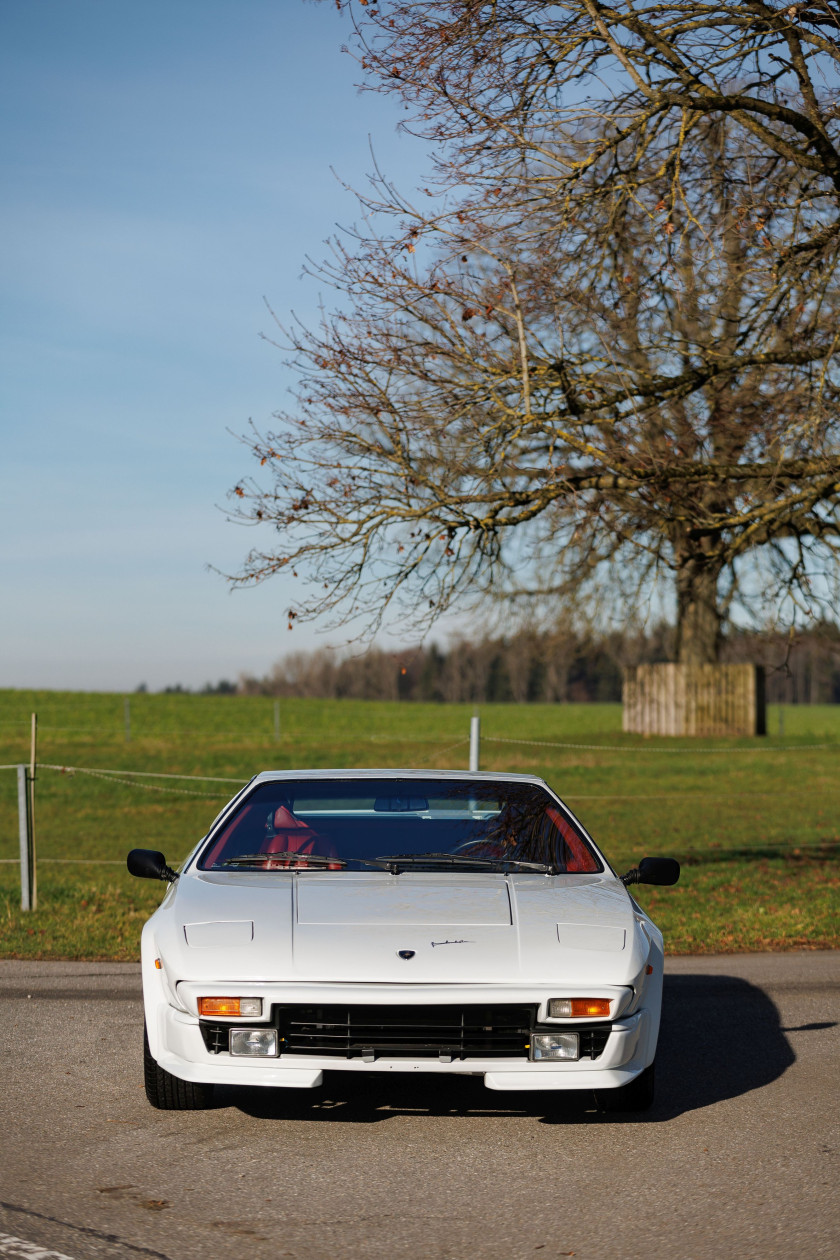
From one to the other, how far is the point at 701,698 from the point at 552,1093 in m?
32.7

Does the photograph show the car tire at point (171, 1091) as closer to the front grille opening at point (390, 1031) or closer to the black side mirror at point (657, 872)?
the front grille opening at point (390, 1031)

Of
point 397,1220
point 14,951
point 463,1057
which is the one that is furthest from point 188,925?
point 14,951

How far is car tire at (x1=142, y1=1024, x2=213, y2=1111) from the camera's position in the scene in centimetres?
520

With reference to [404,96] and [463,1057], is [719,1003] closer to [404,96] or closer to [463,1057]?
[463,1057]

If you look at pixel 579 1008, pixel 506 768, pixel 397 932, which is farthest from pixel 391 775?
pixel 506 768

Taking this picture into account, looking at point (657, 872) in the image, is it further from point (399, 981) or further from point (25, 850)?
point (25, 850)

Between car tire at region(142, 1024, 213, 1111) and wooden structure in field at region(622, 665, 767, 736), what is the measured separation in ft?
107

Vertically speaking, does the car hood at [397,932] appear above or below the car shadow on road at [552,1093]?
above

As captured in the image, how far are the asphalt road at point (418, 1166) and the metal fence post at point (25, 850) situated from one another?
4669 millimetres

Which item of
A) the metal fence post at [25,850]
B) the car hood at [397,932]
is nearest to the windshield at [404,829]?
the car hood at [397,932]

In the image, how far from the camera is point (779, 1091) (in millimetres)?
5680

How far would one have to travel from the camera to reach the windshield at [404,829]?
588cm

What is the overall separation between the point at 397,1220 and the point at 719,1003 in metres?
4.19

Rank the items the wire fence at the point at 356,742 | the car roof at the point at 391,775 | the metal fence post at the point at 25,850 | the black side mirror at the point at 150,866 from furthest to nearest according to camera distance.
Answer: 1. the wire fence at the point at 356,742
2. the metal fence post at the point at 25,850
3. the car roof at the point at 391,775
4. the black side mirror at the point at 150,866
